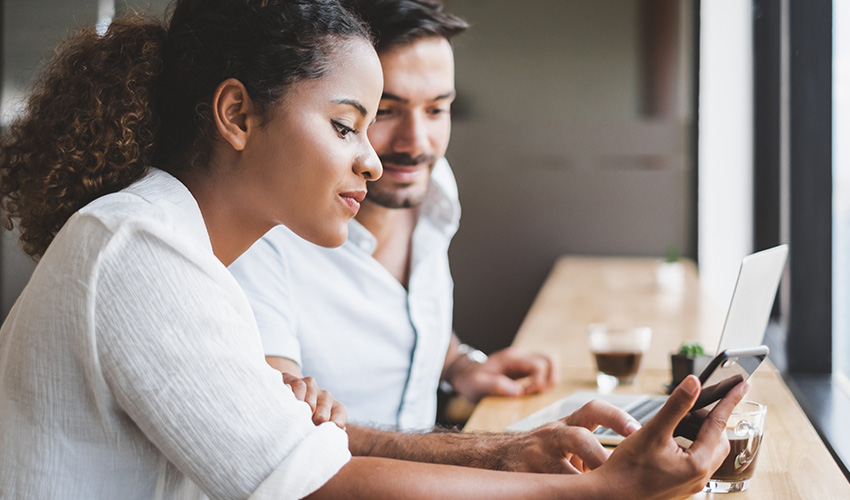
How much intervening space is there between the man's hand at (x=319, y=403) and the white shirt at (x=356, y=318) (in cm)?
30

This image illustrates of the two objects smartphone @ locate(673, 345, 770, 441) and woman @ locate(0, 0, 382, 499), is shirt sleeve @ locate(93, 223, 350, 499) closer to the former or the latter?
woman @ locate(0, 0, 382, 499)

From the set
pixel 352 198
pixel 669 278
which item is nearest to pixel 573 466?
pixel 352 198

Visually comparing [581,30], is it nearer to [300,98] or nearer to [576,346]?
[576,346]

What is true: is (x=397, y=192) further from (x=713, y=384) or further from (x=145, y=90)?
(x=713, y=384)

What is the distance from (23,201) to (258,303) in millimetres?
497

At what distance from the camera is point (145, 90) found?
96 cm

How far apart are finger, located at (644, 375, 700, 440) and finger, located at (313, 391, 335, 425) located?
41cm

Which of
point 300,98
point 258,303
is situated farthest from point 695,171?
point 300,98

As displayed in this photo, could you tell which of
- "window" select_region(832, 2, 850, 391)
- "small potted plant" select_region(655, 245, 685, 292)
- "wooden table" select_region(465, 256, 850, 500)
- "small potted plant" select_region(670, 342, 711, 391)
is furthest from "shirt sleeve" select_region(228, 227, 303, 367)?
"small potted plant" select_region(655, 245, 685, 292)

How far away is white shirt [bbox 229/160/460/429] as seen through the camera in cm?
147

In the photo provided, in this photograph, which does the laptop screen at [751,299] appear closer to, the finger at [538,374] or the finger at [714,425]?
the finger at [714,425]

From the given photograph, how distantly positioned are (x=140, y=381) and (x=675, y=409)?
507 millimetres

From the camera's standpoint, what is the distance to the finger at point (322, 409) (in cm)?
101

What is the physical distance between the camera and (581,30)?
392 centimetres
